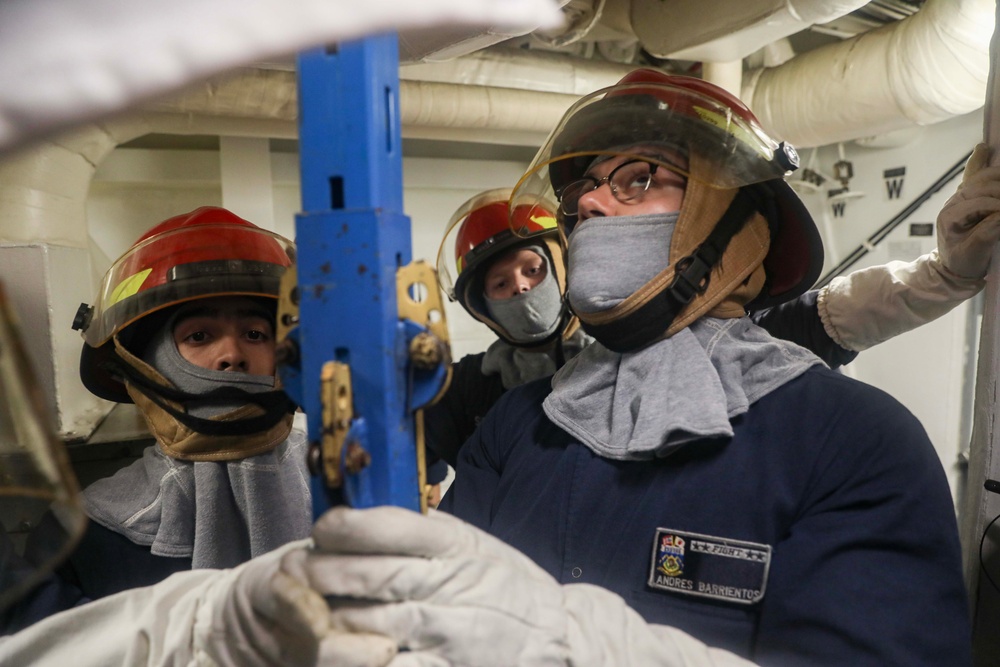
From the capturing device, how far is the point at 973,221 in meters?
1.22

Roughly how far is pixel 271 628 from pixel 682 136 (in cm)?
105

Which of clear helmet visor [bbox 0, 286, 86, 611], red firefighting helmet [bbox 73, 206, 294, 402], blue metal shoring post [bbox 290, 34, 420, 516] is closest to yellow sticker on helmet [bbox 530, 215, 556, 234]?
red firefighting helmet [bbox 73, 206, 294, 402]

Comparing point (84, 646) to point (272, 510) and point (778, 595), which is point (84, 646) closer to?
A: point (272, 510)

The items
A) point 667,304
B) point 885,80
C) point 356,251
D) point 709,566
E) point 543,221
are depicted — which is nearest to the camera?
point 356,251

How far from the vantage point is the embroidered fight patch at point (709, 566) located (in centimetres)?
83

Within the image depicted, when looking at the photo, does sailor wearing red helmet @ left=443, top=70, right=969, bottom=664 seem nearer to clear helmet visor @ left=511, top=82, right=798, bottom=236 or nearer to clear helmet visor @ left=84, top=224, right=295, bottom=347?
clear helmet visor @ left=511, top=82, right=798, bottom=236

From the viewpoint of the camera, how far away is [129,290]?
1229mm

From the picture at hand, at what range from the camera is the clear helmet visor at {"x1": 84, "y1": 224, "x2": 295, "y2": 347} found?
122cm

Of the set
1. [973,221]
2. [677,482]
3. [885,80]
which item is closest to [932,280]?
[973,221]

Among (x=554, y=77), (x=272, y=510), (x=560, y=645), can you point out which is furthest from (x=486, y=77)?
(x=560, y=645)

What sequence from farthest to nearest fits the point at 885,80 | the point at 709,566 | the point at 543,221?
the point at 885,80 → the point at 543,221 → the point at 709,566

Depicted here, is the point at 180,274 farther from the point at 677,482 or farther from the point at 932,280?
the point at 932,280

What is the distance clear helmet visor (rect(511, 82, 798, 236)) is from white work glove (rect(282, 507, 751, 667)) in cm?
81

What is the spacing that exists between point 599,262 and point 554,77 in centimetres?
188
